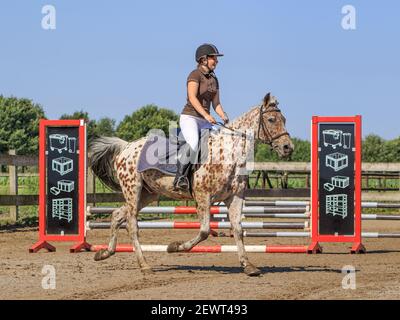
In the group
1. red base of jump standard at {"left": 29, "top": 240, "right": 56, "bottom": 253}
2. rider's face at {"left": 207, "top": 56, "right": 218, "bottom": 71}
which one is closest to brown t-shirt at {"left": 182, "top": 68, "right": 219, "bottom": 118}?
rider's face at {"left": 207, "top": 56, "right": 218, "bottom": 71}

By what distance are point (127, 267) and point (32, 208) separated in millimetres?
14370

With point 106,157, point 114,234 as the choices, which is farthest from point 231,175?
point 106,157

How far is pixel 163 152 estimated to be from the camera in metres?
9.62

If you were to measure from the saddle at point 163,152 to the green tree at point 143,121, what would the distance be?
70264 mm

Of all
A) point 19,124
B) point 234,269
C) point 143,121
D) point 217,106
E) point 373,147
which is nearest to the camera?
point 217,106

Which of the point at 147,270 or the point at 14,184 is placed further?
the point at 14,184

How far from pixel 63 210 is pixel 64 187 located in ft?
1.11

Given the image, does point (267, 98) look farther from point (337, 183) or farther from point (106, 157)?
point (337, 183)

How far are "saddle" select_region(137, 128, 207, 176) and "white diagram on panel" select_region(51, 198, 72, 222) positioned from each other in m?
2.66

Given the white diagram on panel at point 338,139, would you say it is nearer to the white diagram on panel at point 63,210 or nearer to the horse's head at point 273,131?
the horse's head at point 273,131

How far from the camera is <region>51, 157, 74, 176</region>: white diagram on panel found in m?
12.2

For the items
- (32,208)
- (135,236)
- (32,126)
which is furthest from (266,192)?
(32,126)

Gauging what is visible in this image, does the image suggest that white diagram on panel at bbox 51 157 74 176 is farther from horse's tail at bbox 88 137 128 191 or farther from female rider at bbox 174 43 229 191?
female rider at bbox 174 43 229 191
